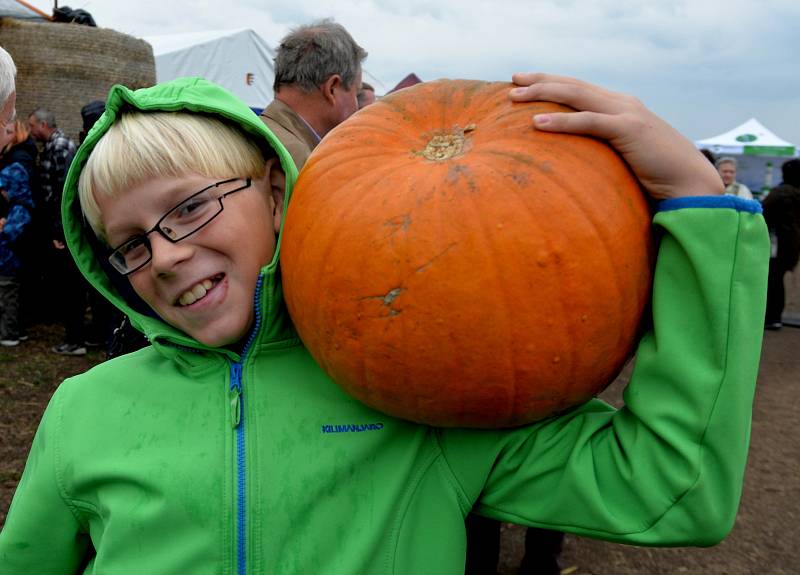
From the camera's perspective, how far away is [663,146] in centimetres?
122

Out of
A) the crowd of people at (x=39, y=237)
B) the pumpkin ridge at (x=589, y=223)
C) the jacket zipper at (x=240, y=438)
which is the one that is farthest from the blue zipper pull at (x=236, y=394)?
the crowd of people at (x=39, y=237)

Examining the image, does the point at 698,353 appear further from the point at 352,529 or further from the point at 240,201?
the point at 240,201

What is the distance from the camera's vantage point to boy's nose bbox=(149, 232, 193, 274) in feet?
4.54

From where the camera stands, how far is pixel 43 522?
1.50 metres

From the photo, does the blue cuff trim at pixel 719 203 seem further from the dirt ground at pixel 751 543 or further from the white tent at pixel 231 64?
the white tent at pixel 231 64

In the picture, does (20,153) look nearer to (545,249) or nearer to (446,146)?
(446,146)

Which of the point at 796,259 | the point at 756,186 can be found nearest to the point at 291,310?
the point at 796,259

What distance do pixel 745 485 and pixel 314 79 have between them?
12.5ft

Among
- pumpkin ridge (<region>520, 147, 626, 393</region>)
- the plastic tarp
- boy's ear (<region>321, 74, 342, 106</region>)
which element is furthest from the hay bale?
pumpkin ridge (<region>520, 147, 626, 393</region>)

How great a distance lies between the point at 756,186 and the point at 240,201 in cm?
2347

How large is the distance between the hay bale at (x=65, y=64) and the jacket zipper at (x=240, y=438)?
7.82 meters

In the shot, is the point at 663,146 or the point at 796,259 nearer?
the point at 663,146

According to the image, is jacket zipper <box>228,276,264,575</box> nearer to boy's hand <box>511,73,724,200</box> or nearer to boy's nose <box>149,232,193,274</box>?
boy's nose <box>149,232,193,274</box>

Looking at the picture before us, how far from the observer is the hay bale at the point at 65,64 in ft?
27.6
